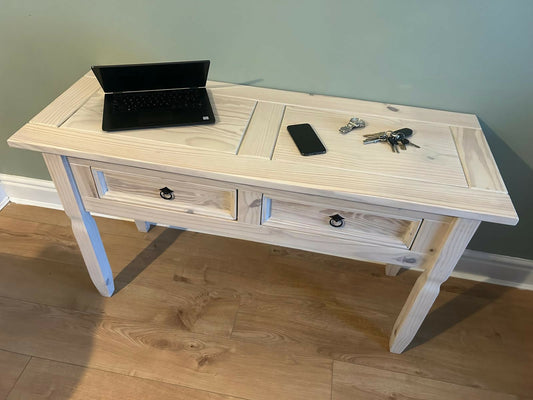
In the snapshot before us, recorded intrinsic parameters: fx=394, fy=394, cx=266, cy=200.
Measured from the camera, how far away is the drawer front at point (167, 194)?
3.19 feet

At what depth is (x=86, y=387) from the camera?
1161 mm

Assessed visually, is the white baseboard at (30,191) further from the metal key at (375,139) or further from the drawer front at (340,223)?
the metal key at (375,139)

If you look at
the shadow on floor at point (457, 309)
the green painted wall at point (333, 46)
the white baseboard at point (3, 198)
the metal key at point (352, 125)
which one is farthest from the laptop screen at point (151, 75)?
the shadow on floor at point (457, 309)

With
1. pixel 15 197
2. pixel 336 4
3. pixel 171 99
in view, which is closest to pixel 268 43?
pixel 336 4

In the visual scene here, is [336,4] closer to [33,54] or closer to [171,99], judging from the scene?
[171,99]

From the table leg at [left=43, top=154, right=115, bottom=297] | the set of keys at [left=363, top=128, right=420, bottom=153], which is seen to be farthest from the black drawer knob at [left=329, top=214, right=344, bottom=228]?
the table leg at [left=43, top=154, right=115, bottom=297]

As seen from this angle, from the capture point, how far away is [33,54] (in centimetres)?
127

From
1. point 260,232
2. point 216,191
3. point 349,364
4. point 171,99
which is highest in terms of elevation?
point 171,99

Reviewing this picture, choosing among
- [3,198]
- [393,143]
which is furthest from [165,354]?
[3,198]

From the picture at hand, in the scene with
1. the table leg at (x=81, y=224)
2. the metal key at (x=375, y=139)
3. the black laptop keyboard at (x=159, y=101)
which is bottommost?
the table leg at (x=81, y=224)

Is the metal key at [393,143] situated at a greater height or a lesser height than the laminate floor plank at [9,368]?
greater

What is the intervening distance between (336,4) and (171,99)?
507 millimetres

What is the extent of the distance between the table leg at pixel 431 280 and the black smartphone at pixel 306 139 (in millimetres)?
361

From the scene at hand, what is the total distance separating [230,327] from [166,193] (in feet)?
1.84
